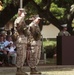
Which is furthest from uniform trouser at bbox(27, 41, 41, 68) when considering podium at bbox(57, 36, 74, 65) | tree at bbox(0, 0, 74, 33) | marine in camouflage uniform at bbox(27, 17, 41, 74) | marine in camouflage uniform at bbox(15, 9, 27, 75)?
tree at bbox(0, 0, 74, 33)

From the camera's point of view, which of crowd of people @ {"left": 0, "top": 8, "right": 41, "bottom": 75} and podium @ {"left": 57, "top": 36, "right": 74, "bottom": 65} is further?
podium @ {"left": 57, "top": 36, "right": 74, "bottom": 65}

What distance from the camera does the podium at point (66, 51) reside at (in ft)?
59.3

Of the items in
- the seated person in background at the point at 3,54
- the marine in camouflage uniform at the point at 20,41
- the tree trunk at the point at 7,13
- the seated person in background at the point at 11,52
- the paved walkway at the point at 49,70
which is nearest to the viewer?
the marine in camouflage uniform at the point at 20,41

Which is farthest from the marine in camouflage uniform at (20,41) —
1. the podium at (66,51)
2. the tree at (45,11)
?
the tree at (45,11)

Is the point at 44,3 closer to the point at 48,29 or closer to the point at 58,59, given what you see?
the point at 58,59

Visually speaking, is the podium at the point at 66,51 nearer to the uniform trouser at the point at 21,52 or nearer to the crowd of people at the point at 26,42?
the crowd of people at the point at 26,42

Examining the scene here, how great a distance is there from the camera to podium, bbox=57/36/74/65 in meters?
18.1

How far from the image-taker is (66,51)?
18.2m

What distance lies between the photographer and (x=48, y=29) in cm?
5131

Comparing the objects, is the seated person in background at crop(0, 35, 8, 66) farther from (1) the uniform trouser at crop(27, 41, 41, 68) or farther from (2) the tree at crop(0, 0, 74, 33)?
(2) the tree at crop(0, 0, 74, 33)

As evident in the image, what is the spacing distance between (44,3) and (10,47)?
38.6ft

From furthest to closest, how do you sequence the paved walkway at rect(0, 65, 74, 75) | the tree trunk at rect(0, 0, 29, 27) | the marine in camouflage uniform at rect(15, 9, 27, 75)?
the tree trunk at rect(0, 0, 29, 27), the paved walkway at rect(0, 65, 74, 75), the marine in camouflage uniform at rect(15, 9, 27, 75)

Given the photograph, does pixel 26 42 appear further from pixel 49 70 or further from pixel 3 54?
pixel 3 54

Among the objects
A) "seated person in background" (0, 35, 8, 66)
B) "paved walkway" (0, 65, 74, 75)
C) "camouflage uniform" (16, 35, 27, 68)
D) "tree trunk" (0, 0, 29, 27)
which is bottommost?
"paved walkway" (0, 65, 74, 75)
